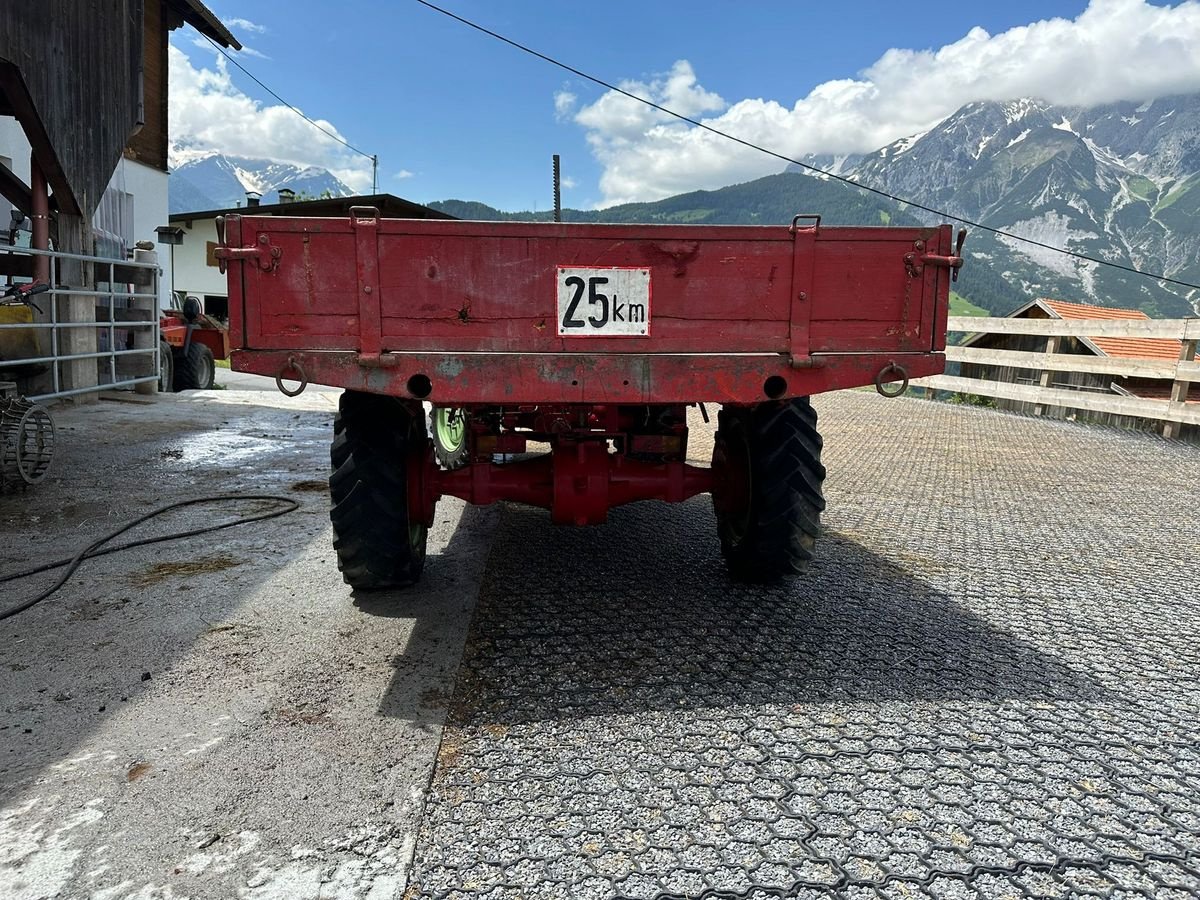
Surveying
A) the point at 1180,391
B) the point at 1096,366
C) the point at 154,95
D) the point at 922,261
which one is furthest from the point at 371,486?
the point at 154,95

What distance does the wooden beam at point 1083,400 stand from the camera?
10.1m

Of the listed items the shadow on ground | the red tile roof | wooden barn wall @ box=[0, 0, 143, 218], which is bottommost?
the shadow on ground

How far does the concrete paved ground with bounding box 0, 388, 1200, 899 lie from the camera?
2.02 metres

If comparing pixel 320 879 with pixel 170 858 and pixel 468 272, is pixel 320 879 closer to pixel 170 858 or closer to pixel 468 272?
pixel 170 858

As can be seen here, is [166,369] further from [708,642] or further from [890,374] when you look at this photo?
[890,374]

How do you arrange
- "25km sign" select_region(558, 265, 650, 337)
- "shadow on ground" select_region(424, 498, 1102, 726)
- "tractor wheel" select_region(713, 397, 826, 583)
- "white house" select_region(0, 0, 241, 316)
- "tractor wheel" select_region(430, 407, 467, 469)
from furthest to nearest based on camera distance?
"white house" select_region(0, 0, 241, 316)
"tractor wheel" select_region(430, 407, 467, 469)
"tractor wheel" select_region(713, 397, 826, 583)
"25km sign" select_region(558, 265, 650, 337)
"shadow on ground" select_region(424, 498, 1102, 726)

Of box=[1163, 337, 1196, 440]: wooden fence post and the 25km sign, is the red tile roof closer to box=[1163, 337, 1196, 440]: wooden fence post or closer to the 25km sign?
box=[1163, 337, 1196, 440]: wooden fence post

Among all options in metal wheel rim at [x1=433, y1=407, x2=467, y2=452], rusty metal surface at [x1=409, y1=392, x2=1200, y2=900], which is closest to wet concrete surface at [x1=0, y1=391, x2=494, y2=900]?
rusty metal surface at [x1=409, y1=392, x2=1200, y2=900]

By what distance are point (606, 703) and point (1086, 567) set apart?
3.56 meters

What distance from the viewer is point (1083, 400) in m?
11.6

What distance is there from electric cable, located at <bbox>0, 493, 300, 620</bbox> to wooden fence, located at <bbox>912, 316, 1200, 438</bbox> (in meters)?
9.65

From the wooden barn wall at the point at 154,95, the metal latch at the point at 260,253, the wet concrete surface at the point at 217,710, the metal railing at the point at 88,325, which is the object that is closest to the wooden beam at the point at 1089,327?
the wet concrete surface at the point at 217,710

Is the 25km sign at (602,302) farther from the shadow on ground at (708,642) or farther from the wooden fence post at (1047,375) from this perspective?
the wooden fence post at (1047,375)

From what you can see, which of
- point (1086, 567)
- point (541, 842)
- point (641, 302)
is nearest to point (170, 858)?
point (541, 842)
